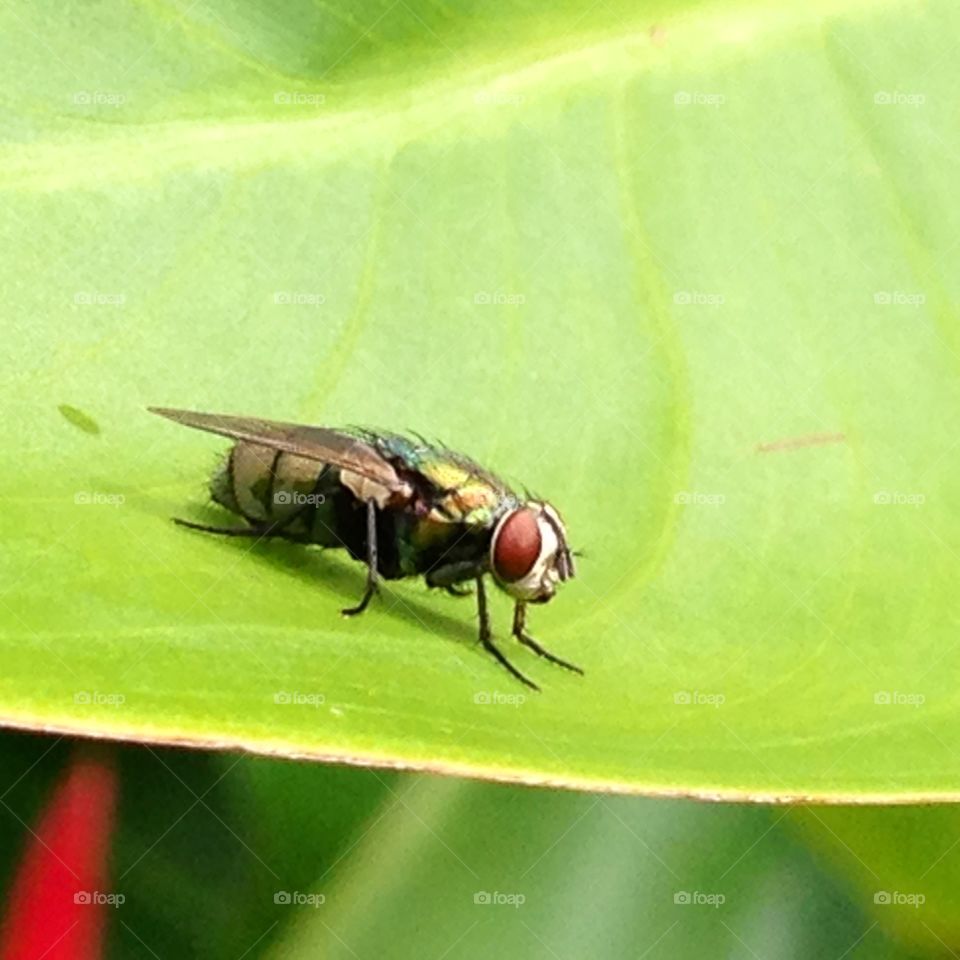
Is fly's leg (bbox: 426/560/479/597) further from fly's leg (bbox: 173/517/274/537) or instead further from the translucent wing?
fly's leg (bbox: 173/517/274/537)

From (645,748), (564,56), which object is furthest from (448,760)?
(564,56)

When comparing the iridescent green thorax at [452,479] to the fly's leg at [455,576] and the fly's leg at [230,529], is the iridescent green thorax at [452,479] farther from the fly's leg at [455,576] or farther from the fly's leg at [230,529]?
the fly's leg at [230,529]

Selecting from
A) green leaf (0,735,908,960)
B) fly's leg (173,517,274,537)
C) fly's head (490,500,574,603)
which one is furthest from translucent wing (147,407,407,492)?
green leaf (0,735,908,960)

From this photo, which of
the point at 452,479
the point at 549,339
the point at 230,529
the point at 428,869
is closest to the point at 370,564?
the point at 452,479

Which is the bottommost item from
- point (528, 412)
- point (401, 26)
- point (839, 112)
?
point (528, 412)

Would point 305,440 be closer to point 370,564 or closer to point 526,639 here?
point 370,564

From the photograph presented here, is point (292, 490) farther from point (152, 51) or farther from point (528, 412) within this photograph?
point (152, 51)
